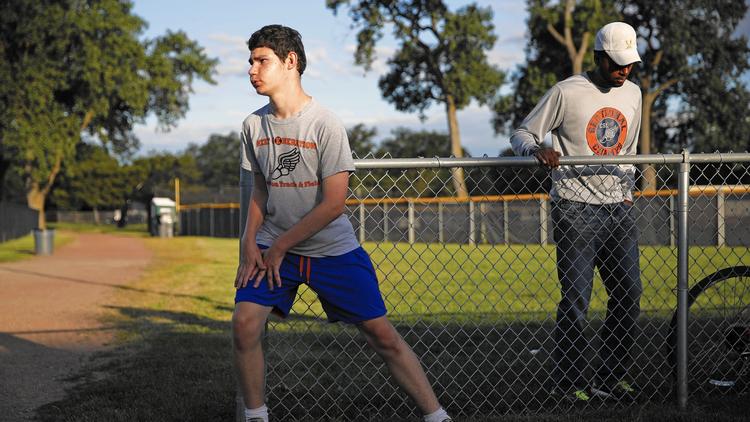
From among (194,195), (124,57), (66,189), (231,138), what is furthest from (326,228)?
(231,138)

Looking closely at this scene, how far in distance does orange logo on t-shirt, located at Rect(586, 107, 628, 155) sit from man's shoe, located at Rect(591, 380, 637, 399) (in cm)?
129

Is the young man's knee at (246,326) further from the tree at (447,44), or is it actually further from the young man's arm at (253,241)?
the tree at (447,44)

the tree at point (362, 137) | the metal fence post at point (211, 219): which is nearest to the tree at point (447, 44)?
the metal fence post at point (211, 219)

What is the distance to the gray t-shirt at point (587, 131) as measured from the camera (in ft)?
13.6

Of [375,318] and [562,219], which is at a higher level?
[562,219]

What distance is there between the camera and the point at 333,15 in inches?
1382

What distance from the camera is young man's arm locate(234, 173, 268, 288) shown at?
3.23 m

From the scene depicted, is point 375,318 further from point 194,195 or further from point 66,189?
point 66,189

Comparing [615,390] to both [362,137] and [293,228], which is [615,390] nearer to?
[293,228]

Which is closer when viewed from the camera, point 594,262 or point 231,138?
point 594,262

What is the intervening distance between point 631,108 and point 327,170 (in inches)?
76.7

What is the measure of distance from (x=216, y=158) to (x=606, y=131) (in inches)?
5138

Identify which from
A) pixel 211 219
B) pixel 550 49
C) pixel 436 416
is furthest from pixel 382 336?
pixel 211 219

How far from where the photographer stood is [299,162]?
3.23m
